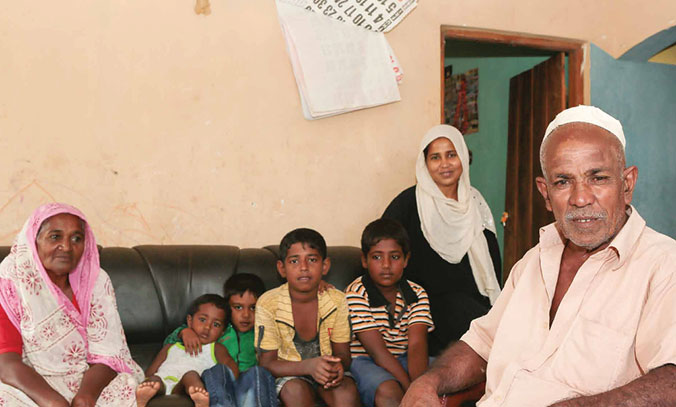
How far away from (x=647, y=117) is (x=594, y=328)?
11.8ft

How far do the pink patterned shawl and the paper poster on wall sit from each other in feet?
6.25

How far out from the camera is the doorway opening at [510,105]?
430 centimetres

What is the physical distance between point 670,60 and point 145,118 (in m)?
4.55

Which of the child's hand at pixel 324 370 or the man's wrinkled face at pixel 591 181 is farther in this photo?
the child's hand at pixel 324 370

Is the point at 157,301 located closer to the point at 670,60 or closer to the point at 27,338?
the point at 27,338

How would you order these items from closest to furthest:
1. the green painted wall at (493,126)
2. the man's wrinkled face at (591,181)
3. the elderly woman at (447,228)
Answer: the man's wrinkled face at (591,181) < the elderly woman at (447,228) < the green painted wall at (493,126)

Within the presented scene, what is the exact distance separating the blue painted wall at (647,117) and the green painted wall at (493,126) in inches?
37.5

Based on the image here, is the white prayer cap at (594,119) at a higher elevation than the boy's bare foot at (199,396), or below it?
higher

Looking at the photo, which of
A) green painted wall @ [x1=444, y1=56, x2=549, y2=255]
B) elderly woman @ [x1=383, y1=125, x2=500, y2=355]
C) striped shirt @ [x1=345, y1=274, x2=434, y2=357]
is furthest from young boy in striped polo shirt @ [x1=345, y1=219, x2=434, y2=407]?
green painted wall @ [x1=444, y1=56, x2=549, y2=255]

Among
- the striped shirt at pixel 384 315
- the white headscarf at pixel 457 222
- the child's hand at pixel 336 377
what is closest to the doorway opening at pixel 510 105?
the white headscarf at pixel 457 222

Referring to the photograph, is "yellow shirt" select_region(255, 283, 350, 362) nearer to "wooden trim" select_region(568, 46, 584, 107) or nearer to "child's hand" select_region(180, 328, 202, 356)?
"child's hand" select_region(180, 328, 202, 356)

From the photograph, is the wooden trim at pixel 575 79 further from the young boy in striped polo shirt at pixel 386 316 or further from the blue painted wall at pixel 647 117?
the young boy in striped polo shirt at pixel 386 316

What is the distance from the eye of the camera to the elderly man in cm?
126

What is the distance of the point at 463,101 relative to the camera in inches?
232
